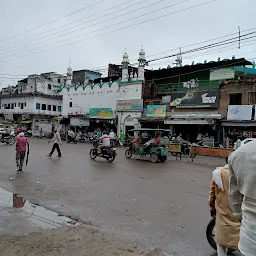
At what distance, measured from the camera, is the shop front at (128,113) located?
1313 inches

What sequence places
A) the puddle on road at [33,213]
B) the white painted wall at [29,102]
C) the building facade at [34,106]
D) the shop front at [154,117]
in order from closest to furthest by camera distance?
the puddle on road at [33,213] → the shop front at [154,117] → the building facade at [34,106] → the white painted wall at [29,102]

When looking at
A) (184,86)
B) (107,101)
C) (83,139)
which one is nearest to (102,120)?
(107,101)

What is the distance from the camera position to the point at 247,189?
219 centimetres

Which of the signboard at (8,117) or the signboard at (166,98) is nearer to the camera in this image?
the signboard at (166,98)

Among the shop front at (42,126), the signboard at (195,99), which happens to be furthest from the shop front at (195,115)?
the shop front at (42,126)

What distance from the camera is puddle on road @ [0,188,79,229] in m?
5.52

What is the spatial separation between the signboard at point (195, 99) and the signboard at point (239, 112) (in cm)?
190

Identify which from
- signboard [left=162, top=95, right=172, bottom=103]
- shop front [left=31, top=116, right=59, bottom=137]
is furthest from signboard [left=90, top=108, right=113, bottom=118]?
shop front [left=31, top=116, right=59, bottom=137]

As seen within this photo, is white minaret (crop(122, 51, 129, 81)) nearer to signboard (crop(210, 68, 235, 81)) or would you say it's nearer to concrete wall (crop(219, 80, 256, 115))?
signboard (crop(210, 68, 235, 81))

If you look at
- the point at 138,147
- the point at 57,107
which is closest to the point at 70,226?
the point at 138,147

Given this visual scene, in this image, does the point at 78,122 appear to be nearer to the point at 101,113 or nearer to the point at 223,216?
the point at 101,113

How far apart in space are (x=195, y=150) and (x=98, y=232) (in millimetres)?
14928

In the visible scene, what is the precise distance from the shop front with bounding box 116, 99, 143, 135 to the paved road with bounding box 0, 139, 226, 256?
20.9 metres

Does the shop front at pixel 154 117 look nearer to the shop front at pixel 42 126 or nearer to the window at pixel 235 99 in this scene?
the window at pixel 235 99
